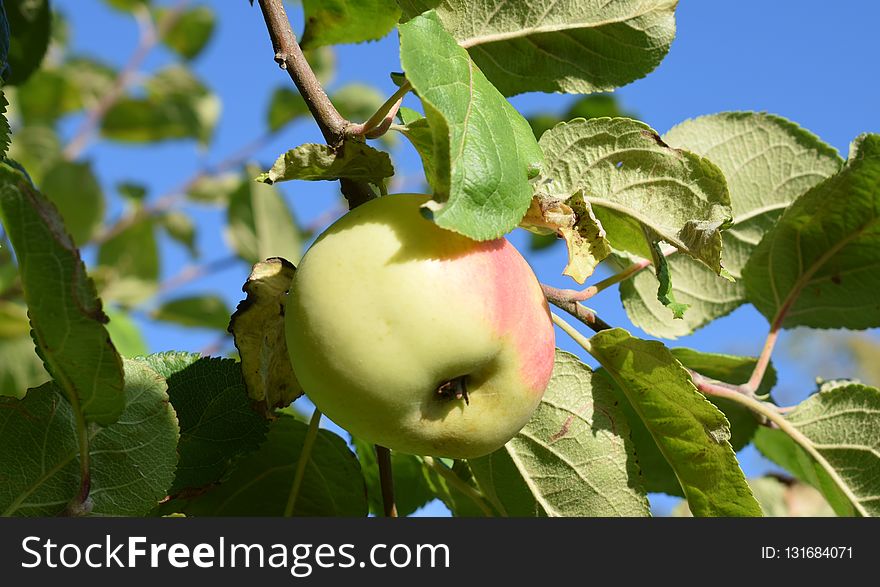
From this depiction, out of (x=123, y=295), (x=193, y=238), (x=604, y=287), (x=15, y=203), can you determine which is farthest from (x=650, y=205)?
(x=193, y=238)

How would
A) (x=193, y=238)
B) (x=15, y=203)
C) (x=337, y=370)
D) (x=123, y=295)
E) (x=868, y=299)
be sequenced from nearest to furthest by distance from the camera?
1. (x=15, y=203)
2. (x=337, y=370)
3. (x=868, y=299)
4. (x=123, y=295)
5. (x=193, y=238)

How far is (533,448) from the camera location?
1.16 m

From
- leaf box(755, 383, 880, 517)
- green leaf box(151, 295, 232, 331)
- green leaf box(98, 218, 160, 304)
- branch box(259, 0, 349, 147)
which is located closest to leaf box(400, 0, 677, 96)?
branch box(259, 0, 349, 147)

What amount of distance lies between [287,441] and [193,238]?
8.13ft

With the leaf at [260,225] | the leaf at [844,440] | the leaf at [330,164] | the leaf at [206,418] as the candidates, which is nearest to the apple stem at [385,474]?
the leaf at [206,418]

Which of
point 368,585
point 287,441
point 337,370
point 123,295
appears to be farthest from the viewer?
point 123,295

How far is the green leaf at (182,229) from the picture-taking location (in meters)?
3.47

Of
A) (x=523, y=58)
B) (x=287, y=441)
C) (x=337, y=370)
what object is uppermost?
(x=523, y=58)

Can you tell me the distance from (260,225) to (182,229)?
2.72 ft

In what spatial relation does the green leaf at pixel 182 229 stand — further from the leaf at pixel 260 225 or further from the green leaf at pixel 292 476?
the green leaf at pixel 292 476

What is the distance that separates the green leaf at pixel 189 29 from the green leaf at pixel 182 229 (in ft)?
2.56

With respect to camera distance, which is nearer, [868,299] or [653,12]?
[653,12]

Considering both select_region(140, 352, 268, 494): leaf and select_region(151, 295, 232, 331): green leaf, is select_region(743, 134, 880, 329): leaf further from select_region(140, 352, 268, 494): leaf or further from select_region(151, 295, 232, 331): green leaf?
select_region(151, 295, 232, 331): green leaf

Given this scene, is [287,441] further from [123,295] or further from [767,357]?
[123,295]
